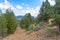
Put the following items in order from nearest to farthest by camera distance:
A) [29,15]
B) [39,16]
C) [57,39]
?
[57,39], [39,16], [29,15]

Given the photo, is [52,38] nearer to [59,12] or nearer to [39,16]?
[59,12]

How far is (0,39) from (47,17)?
33.4ft

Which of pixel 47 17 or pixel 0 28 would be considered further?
pixel 47 17

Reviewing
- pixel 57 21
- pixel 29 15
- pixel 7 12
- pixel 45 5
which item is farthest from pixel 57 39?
pixel 29 15

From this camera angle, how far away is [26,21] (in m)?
49.1

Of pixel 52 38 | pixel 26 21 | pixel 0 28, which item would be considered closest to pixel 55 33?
pixel 52 38

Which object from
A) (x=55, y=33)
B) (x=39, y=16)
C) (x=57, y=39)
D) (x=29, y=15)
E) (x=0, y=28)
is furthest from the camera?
(x=29, y=15)

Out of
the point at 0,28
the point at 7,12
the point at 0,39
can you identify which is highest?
the point at 7,12

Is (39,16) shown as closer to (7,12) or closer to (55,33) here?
(7,12)

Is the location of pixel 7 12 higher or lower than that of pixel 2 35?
higher

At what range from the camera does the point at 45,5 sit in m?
33.6

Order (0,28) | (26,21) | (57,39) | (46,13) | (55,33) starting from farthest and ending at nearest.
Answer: (26,21)
(46,13)
(0,28)
(55,33)
(57,39)

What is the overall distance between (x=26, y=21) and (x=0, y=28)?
66.7 ft

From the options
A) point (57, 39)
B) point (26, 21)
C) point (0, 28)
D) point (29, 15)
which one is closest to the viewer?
point (57, 39)
